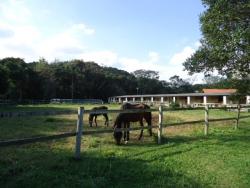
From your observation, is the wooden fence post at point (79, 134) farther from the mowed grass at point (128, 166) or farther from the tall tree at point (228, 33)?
the tall tree at point (228, 33)

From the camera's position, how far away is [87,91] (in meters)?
98.6

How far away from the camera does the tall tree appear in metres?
13.9

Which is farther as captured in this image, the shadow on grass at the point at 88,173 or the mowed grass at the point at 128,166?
the mowed grass at the point at 128,166

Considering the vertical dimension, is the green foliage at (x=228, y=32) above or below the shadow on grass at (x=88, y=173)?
above

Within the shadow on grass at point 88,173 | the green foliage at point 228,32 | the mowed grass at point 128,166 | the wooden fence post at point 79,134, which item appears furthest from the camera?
the green foliage at point 228,32

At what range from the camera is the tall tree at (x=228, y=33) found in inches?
547

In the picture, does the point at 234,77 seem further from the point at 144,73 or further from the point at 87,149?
the point at 144,73

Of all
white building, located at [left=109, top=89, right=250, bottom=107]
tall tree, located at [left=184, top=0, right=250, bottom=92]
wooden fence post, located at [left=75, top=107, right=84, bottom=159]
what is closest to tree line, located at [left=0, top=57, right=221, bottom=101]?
white building, located at [left=109, top=89, right=250, bottom=107]

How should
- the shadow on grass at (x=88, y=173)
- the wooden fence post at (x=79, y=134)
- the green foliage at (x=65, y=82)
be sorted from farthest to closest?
the green foliage at (x=65, y=82) < the wooden fence post at (x=79, y=134) < the shadow on grass at (x=88, y=173)

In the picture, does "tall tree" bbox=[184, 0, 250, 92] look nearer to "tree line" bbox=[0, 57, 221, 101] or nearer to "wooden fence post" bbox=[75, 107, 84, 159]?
"wooden fence post" bbox=[75, 107, 84, 159]

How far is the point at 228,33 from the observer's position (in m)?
14.2

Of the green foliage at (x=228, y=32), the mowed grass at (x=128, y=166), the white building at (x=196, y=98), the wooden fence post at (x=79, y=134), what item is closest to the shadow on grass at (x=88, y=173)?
the mowed grass at (x=128, y=166)

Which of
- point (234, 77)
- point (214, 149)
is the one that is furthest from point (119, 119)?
point (234, 77)

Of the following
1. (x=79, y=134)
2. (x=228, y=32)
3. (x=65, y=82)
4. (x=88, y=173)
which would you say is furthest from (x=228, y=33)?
(x=65, y=82)
